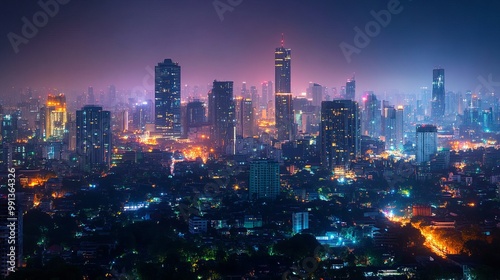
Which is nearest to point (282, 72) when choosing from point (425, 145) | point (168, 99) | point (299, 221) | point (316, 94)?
point (168, 99)

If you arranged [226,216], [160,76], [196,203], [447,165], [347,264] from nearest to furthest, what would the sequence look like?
[347,264], [226,216], [196,203], [447,165], [160,76]

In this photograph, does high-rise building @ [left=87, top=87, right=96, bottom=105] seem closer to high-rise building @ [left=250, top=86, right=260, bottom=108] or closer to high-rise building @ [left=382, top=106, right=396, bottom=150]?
high-rise building @ [left=250, top=86, right=260, bottom=108]

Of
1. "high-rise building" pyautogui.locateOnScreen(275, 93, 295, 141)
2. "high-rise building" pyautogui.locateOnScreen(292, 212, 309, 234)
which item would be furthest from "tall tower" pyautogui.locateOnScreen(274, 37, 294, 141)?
"high-rise building" pyautogui.locateOnScreen(292, 212, 309, 234)

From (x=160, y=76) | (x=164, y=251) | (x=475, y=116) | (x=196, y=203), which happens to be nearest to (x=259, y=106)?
(x=160, y=76)

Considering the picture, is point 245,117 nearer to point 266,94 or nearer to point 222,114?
point 222,114

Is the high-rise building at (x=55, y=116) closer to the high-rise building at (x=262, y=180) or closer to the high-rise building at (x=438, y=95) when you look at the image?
the high-rise building at (x=262, y=180)

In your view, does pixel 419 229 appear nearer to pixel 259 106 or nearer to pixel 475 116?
pixel 475 116
